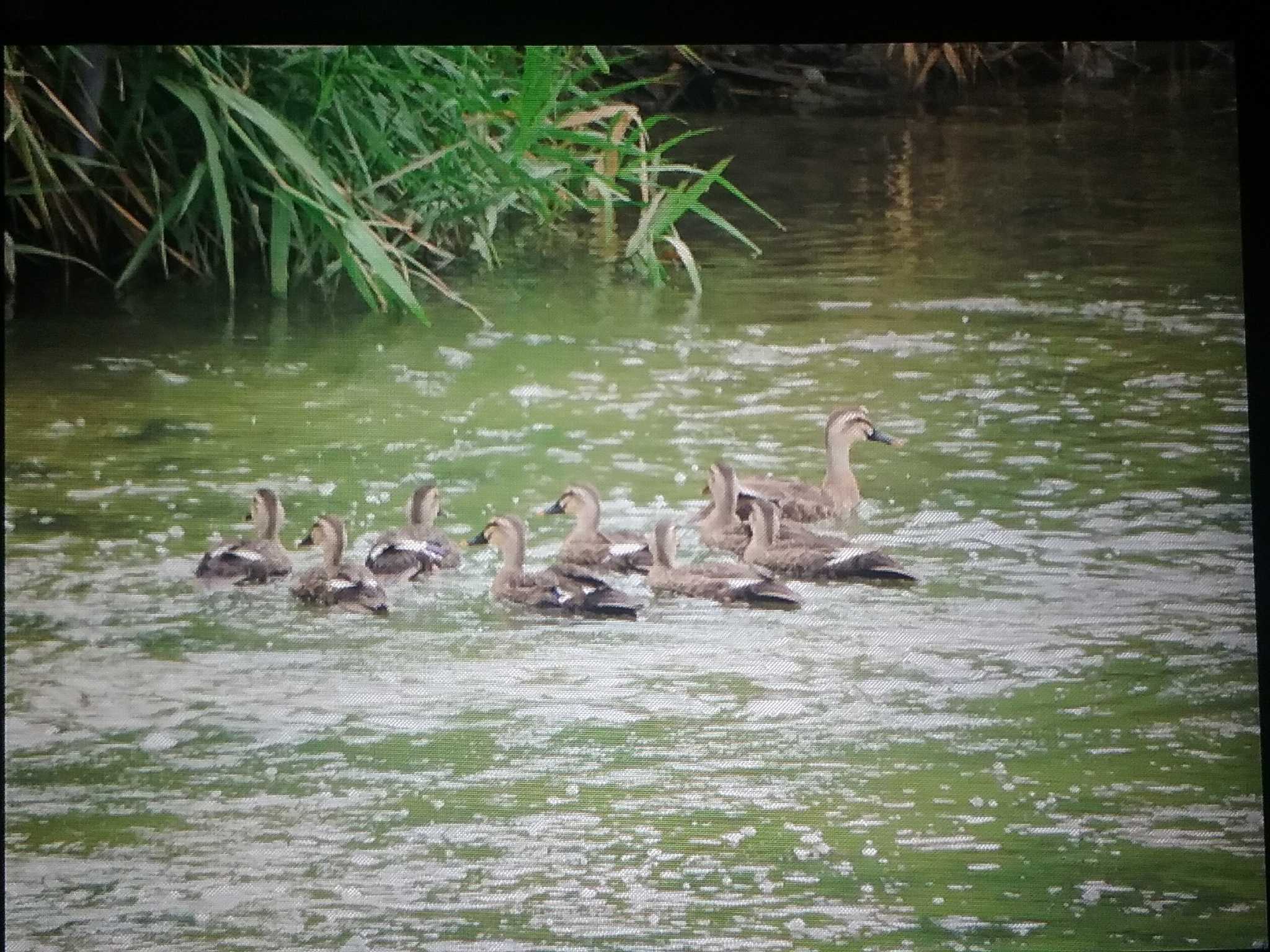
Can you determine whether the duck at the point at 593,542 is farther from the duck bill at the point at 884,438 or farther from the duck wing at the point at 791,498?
the duck bill at the point at 884,438

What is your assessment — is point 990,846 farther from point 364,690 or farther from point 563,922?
point 364,690

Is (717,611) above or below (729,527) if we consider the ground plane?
below

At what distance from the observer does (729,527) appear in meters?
2.14

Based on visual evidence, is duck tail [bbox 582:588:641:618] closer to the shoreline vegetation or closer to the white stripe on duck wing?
the white stripe on duck wing

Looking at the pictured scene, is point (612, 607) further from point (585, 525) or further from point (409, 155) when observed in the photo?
point (409, 155)

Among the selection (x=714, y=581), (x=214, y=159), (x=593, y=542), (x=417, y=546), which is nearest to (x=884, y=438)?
(x=714, y=581)

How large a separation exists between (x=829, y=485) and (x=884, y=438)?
0.11 m

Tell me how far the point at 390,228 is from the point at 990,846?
48.4 inches

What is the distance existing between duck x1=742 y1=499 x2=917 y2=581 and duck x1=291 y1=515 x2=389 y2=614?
53cm

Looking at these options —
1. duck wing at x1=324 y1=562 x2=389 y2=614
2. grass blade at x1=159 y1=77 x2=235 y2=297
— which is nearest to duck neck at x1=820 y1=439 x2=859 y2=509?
duck wing at x1=324 y1=562 x2=389 y2=614

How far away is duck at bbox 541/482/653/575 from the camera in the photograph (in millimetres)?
2123

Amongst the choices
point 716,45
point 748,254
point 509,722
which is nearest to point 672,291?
point 748,254

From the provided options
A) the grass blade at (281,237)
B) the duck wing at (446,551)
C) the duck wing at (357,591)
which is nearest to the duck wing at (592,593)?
the duck wing at (446,551)

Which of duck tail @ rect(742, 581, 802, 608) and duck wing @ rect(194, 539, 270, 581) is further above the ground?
duck wing @ rect(194, 539, 270, 581)
